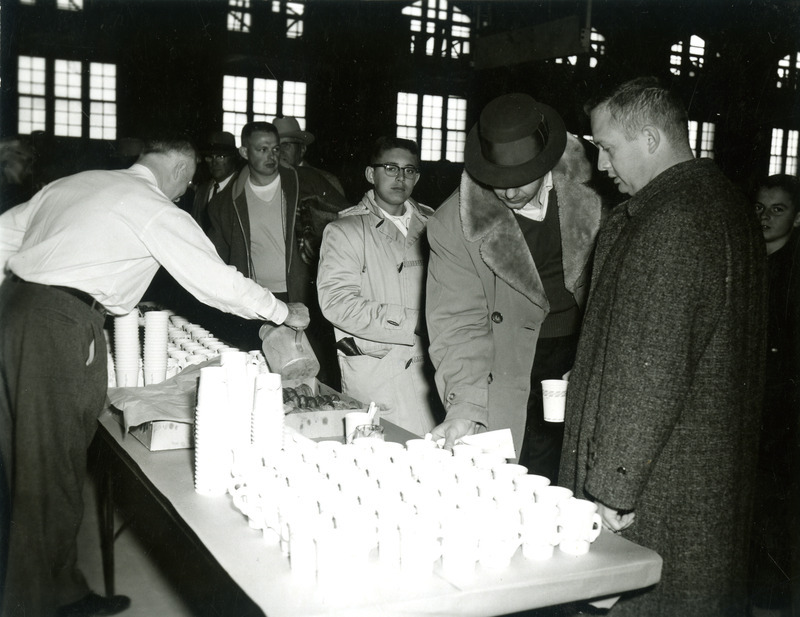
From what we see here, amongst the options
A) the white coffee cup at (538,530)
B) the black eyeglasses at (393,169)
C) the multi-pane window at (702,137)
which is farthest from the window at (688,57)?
the white coffee cup at (538,530)

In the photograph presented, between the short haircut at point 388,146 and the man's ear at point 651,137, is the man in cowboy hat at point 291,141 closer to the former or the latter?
the short haircut at point 388,146

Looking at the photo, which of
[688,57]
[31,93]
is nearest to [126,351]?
[688,57]

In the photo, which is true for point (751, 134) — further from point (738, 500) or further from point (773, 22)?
point (738, 500)

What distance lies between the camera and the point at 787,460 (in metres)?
3.55

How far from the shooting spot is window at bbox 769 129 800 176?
21.3 meters

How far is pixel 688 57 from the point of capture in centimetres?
1517

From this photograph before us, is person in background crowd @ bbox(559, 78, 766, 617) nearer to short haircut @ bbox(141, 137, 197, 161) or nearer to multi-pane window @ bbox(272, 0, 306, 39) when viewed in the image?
short haircut @ bbox(141, 137, 197, 161)

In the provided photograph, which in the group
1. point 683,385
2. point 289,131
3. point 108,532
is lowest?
point 108,532

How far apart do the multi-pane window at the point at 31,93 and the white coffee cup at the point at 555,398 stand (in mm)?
17522

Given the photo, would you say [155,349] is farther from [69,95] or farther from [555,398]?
[69,95]

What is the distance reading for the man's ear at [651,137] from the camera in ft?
5.62

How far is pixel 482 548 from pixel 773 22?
12837 mm

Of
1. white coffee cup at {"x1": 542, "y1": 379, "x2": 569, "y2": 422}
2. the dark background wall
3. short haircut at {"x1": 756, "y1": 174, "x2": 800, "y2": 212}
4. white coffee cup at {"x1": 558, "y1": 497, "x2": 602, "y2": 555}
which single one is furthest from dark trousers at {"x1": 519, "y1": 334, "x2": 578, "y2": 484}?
the dark background wall

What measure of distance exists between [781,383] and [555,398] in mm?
1699
